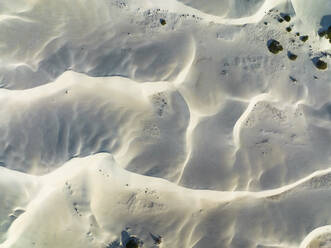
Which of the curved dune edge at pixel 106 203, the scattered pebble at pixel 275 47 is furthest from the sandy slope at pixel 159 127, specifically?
the scattered pebble at pixel 275 47

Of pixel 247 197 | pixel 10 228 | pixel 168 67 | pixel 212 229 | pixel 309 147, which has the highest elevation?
pixel 168 67

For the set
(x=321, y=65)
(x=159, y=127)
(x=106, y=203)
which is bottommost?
(x=106, y=203)

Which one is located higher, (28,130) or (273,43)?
(273,43)

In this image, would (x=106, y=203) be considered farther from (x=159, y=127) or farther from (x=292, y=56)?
(x=292, y=56)

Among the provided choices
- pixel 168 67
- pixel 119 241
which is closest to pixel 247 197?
pixel 119 241

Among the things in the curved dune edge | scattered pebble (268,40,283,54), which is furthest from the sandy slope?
scattered pebble (268,40,283,54)

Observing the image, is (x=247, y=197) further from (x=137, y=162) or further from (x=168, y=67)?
(x=168, y=67)

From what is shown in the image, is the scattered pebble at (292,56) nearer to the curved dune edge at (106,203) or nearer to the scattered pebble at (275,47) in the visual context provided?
the scattered pebble at (275,47)

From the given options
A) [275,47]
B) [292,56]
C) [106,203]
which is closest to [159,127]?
[106,203]
